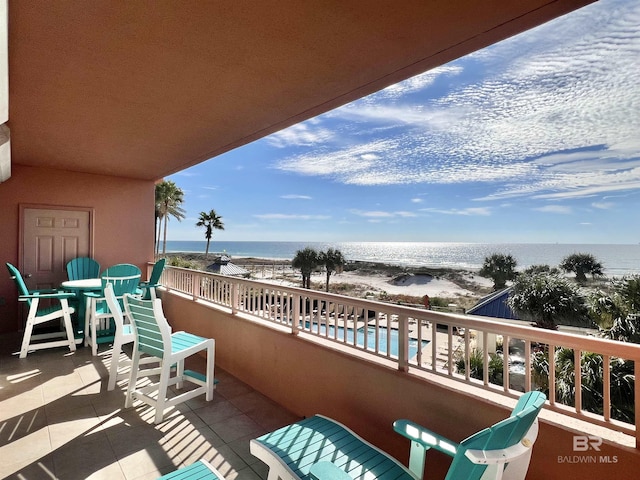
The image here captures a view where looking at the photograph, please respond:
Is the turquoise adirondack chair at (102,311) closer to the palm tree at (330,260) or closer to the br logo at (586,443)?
the br logo at (586,443)

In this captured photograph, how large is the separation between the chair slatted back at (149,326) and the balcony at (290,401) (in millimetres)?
611

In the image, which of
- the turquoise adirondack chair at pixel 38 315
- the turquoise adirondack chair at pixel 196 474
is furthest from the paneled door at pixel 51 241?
the turquoise adirondack chair at pixel 196 474

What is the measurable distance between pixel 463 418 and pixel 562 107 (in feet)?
118

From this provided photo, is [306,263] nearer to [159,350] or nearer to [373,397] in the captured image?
[159,350]

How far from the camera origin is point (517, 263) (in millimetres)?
32219

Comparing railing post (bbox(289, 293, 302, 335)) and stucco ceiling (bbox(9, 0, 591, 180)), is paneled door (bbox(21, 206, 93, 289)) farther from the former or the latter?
railing post (bbox(289, 293, 302, 335))

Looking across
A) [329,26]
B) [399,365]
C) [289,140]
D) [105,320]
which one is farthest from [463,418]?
[289,140]

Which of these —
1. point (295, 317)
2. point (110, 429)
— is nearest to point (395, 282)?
point (295, 317)

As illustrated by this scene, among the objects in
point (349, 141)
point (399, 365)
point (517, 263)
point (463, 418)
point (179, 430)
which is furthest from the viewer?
point (349, 141)

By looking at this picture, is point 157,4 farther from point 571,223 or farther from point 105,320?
point 571,223

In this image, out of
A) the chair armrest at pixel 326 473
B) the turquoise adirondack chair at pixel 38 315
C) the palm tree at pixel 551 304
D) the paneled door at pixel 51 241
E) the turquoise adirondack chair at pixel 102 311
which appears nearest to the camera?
the chair armrest at pixel 326 473

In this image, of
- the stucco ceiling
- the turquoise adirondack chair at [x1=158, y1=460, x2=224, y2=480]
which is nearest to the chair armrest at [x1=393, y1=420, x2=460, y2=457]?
the turquoise adirondack chair at [x1=158, y1=460, x2=224, y2=480]

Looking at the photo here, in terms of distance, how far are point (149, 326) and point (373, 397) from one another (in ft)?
6.69

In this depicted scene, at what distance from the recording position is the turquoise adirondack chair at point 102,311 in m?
4.68
